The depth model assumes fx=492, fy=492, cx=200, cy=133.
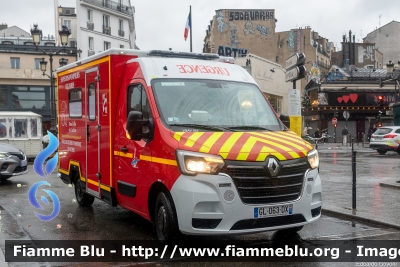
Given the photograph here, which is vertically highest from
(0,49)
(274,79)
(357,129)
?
(0,49)

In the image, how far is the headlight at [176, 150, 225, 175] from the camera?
5562 millimetres

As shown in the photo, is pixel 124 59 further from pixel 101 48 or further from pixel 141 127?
pixel 101 48

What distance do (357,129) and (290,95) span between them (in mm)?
42345

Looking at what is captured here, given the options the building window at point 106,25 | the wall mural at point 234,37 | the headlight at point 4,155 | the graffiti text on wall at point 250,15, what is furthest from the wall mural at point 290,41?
the headlight at point 4,155

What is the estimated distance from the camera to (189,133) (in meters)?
6.01

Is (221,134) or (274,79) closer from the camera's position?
(221,134)

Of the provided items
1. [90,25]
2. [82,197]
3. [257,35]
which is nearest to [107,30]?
[90,25]

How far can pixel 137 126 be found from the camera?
6297mm

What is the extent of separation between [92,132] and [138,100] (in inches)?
70.8

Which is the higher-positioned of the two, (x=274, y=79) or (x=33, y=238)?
(x=274, y=79)

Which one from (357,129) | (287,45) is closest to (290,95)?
(357,129)

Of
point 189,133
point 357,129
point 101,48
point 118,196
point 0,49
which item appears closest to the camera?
point 189,133

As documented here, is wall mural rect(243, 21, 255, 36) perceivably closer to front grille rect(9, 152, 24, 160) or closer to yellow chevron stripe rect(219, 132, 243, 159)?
front grille rect(9, 152, 24, 160)

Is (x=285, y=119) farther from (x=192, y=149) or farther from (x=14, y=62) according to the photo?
(x=14, y=62)
